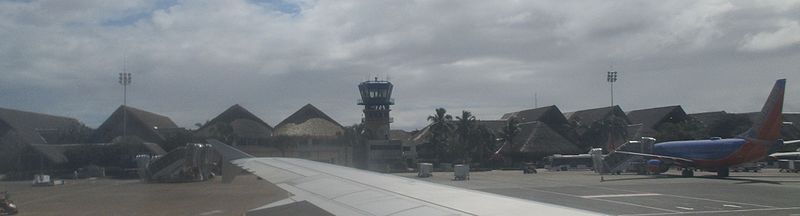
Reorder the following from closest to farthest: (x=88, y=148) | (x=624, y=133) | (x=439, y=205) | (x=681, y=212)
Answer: (x=439, y=205) < (x=681, y=212) < (x=88, y=148) < (x=624, y=133)

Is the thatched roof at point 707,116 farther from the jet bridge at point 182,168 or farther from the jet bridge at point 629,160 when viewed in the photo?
the jet bridge at point 182,168

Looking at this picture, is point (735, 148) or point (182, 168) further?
point (735, 148)

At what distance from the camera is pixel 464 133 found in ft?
270

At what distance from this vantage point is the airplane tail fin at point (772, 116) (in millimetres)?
43594

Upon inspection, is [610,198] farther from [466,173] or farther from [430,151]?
[430,151]

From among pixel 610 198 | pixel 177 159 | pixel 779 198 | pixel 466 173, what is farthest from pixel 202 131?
pixel 779 198

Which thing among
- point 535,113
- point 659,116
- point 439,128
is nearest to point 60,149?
point 439,128

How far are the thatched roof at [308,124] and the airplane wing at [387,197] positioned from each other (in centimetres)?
5115

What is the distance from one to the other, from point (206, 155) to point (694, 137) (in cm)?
5851

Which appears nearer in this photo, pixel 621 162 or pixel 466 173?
pixel 466 173

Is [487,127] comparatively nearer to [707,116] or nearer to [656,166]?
[707,116]

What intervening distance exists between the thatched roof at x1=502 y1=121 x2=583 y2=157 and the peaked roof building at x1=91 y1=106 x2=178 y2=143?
4455 cm

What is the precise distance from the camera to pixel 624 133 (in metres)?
88.1

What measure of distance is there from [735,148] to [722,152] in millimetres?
964
